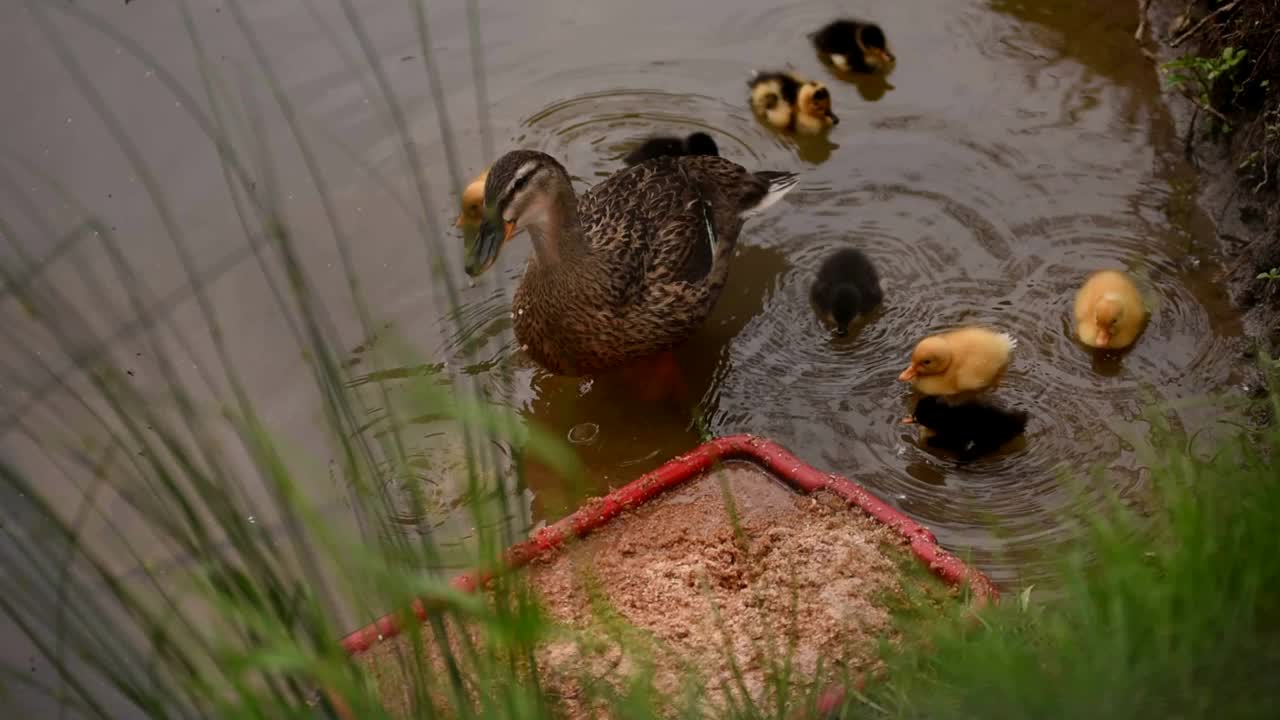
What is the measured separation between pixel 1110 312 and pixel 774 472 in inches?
48.2

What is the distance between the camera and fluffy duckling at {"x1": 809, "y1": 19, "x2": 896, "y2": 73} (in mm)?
4898

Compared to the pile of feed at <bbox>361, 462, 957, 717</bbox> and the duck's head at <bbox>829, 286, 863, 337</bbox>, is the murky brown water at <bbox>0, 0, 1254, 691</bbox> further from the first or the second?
the pile of feed at <bbox>361, 462, 957, 717</bbox>

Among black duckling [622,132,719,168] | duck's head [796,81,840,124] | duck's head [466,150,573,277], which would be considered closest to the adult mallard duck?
duck's head [466,150,573,277]

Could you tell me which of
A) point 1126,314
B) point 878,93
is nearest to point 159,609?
point 1126,314

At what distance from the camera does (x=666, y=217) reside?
13.3 ft

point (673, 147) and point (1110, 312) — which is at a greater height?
point (673, 147)

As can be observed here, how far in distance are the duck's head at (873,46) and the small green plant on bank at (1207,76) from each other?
1073 mm

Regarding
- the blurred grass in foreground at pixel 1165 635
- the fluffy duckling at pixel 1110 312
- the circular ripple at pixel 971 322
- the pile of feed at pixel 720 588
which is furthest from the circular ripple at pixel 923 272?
the blurred grass in foreground at pixel 1165 635

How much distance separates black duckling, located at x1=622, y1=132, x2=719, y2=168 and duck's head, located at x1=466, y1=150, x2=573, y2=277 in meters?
0.91

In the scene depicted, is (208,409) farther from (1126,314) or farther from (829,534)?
(1126,314)

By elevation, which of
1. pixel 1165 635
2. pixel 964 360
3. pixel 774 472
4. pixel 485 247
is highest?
pixel 485 247

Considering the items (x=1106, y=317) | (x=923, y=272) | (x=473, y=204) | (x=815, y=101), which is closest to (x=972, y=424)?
(x=1106, y=317)

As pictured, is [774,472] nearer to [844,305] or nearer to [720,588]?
[720,588]

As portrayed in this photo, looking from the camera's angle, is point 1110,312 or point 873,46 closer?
point 1110,312
